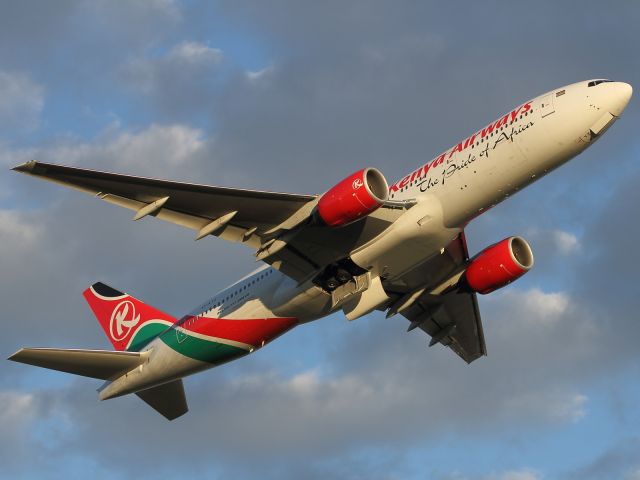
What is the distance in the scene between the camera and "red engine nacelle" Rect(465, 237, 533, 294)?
45.8 metres

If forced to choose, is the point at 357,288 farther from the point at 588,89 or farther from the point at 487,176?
the point at 588,89

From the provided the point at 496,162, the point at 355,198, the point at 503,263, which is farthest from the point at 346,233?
the point at 503,263

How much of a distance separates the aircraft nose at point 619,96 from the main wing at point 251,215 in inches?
337

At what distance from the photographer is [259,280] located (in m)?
46.2

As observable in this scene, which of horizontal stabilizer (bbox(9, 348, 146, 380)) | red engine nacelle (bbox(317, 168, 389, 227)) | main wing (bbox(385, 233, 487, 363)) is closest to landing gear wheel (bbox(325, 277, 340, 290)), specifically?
main wing (bbox(385, 233, 487, 363))

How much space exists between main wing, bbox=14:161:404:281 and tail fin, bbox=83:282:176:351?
10.8 meters

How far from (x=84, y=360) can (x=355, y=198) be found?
49.2 ft

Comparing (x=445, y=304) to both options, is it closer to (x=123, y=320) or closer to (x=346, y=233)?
(x=346, y=233)

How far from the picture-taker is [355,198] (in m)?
39.0

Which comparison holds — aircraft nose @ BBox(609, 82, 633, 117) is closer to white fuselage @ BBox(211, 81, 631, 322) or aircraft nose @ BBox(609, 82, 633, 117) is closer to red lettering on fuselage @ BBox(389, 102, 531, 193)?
white fuselage @ BBox(211, 81, 631, 322)

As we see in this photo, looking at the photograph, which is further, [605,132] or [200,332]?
[200,332]

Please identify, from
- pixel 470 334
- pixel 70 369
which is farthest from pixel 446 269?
pixel 70 369

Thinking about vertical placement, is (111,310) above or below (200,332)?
above

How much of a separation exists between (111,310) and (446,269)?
57.0 ft
